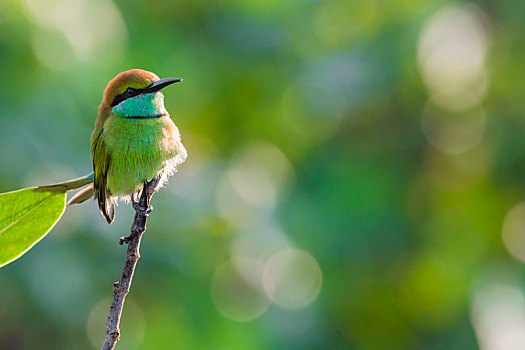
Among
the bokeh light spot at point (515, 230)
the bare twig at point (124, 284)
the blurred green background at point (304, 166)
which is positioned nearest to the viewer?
the bare twig at point (124, 284)

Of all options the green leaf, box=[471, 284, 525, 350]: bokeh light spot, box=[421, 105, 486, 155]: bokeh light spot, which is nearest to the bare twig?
the green leaf

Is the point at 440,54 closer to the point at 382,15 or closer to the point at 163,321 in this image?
the point at 382,15

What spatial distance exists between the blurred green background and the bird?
1020mm

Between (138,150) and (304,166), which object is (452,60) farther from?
(138,150)

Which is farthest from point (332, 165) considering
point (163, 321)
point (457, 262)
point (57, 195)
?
point (57, 195)

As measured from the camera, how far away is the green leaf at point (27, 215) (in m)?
0.30

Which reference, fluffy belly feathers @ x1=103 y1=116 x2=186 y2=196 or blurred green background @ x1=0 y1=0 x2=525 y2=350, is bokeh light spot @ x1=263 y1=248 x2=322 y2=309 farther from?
fluffy belly feathers @ x1=103 y1=116 x2=186 y2=196

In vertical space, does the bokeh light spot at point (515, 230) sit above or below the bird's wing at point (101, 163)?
below

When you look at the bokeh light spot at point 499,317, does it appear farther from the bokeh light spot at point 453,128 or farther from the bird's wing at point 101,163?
the bird's wing at point 101,163

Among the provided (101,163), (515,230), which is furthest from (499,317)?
(101,163)

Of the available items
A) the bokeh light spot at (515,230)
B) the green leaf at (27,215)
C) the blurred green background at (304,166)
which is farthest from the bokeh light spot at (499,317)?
the green leaf at (27,215)

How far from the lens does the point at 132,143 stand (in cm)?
42

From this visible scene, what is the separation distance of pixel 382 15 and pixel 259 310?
1032 millimetres

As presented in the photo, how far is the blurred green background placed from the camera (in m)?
1.50
